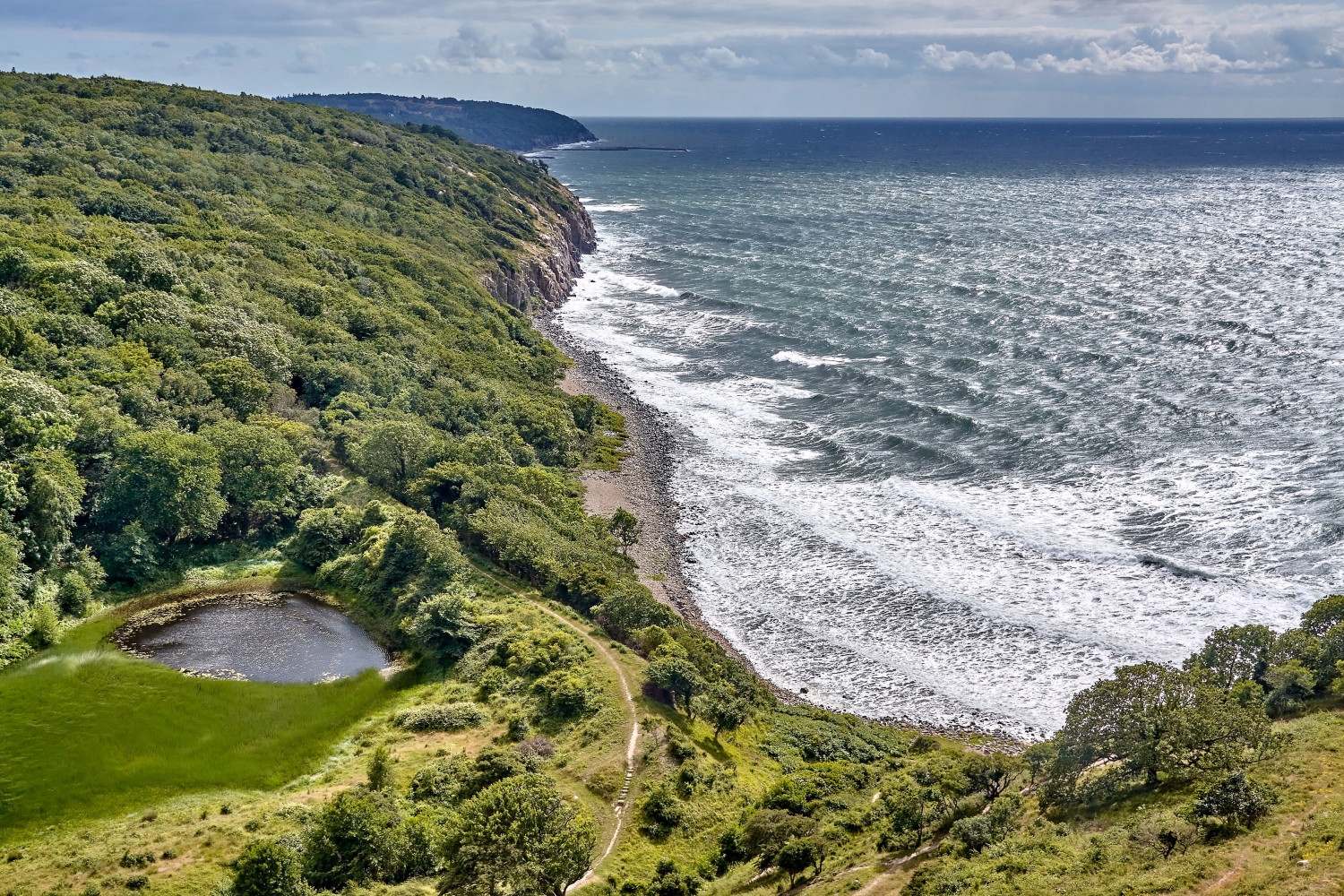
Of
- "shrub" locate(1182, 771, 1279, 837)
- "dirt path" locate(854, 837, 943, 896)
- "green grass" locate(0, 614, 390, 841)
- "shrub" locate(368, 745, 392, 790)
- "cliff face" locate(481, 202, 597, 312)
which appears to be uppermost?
"cliff face" locate(481, 202, 597, 312)

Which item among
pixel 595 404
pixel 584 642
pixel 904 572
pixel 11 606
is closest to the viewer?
pixel 11 606

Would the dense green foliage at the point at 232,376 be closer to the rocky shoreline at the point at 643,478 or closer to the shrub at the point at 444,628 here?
the rocky shoreline at the point at 643,478

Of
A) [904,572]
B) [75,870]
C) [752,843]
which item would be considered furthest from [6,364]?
[904,572]

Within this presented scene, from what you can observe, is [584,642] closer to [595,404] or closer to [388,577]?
[388,577]

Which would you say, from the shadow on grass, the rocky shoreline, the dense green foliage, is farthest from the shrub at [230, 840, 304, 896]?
the rocky shoreline

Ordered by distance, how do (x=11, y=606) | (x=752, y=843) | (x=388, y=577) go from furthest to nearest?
(x=388, y=577), (x=11, y=606), (x=752, y=843)

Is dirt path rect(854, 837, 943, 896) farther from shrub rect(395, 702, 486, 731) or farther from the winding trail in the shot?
shrub rect(395, 702, 486, 731)

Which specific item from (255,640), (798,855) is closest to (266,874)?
(798,855)
